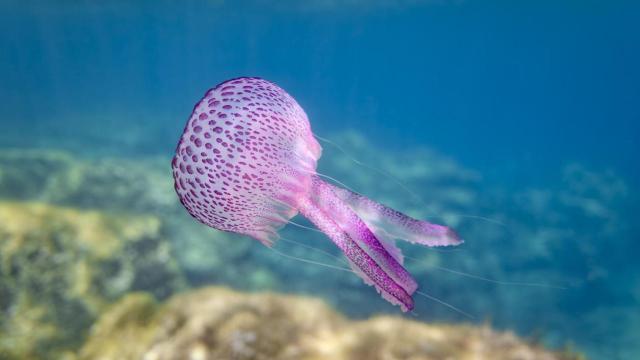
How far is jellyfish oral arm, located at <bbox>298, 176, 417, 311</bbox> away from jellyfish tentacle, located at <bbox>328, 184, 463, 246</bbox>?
108 millimetres

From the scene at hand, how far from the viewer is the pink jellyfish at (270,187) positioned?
2.03 m

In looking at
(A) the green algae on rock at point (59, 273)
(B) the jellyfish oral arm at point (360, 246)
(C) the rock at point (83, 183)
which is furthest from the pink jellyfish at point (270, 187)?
(C) the rock at point (83, 183)

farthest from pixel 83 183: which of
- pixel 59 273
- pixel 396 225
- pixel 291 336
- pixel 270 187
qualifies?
pixel 396 225

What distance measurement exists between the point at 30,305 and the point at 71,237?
0.99 meters

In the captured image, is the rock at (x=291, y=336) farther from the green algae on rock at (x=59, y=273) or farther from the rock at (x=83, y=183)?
the rock at (x=83, y=183)

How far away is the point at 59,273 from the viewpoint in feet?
19.2

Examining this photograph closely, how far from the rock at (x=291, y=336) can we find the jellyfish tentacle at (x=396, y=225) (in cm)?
107

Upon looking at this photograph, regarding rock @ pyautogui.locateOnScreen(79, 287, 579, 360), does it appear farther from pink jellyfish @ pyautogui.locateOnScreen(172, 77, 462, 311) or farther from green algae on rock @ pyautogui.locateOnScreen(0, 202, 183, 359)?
green algae on rock @ pyautogui.locateOnScreen(0, 202, 183, 359)

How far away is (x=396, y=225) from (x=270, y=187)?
2.19ft

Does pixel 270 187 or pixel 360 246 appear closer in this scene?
pixel 360 246

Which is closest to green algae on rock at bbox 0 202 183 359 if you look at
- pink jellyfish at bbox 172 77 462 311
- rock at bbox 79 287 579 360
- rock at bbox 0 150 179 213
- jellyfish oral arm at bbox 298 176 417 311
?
rock at bbox 79 287 579 360

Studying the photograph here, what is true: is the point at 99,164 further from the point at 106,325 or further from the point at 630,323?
the point at 630,323

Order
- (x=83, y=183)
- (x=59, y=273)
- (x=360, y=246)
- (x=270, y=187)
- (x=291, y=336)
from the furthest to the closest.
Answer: (x=83, y=183), (x=59, y=273), (x=291, y=336), (x=270, y=187), (x=360, y=246)

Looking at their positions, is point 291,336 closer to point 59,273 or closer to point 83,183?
point 59,273
